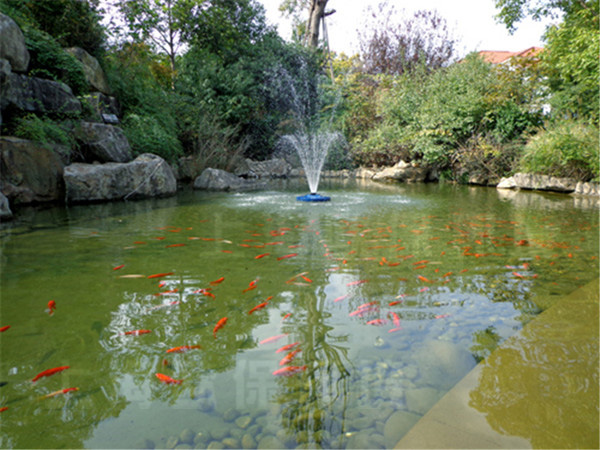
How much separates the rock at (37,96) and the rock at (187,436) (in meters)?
7.24

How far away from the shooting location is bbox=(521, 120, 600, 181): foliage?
9781 millimetres

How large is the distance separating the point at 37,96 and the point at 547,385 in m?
8.77

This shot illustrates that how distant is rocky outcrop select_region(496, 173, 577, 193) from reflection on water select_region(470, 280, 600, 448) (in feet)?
35.3

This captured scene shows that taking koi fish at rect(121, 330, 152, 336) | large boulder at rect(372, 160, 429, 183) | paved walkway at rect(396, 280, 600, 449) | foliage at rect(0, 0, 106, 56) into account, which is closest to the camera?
paved walkway at rect(396, 280, 600, 449)

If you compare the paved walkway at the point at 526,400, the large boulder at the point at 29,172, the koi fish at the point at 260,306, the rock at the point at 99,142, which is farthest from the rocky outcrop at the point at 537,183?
the large boulder at the point at 29,172

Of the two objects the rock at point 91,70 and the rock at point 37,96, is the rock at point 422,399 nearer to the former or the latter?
the rock at point 37,96

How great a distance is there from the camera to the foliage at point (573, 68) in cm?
1089

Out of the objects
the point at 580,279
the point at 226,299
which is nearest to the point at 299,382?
the point at 226,299

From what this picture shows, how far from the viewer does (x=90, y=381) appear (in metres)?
1.61

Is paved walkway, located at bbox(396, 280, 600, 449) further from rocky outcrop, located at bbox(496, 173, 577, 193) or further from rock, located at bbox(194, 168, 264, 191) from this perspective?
rocky outcrop, located at bbox(496, 173, 577, 193)

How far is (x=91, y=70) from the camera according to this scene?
9703 millimetres

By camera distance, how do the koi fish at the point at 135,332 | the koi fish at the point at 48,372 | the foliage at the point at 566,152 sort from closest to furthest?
1. the koi fish at the point at 48,372
2. the koi fish at the point at 135,332
3. the foliage at the point at 566,152

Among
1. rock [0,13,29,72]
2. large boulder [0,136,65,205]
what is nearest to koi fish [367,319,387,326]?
large boulder [0,136,65,205]

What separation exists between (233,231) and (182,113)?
34.0 ft
